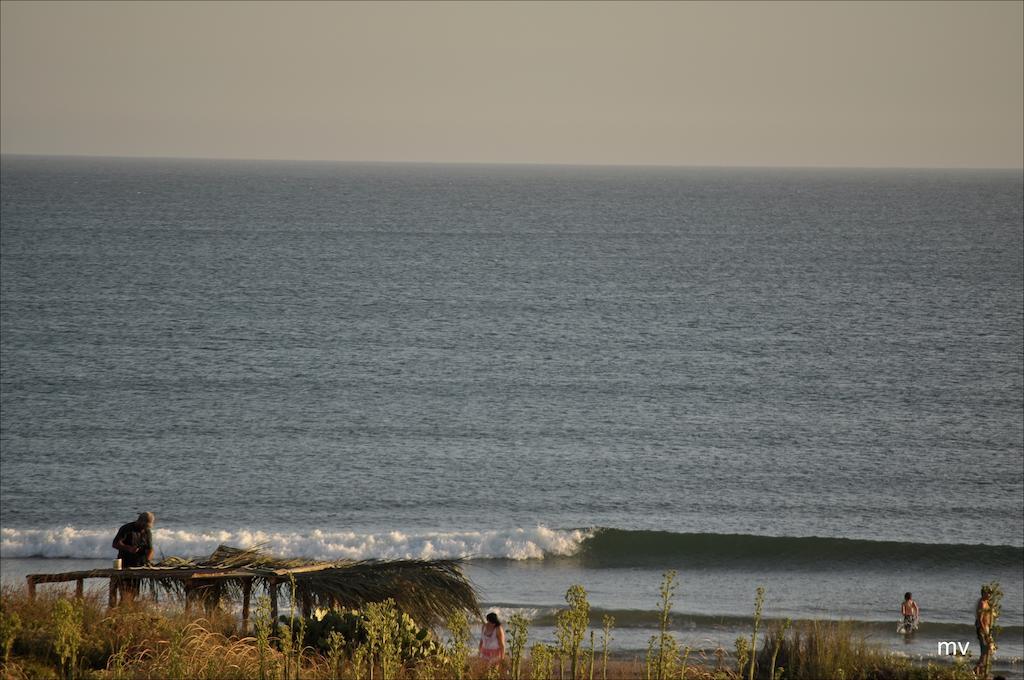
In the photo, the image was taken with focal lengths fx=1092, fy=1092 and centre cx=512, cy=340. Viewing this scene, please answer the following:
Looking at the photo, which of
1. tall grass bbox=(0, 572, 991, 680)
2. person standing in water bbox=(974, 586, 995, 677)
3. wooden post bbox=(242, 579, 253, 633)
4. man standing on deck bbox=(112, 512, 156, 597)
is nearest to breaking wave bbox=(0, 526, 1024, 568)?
man standing on deck bbox=(112, 512, 156, 597)

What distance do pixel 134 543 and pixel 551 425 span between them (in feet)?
117

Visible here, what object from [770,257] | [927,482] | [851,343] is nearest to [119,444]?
[927,482]

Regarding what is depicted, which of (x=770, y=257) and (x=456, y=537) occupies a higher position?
(x=770, y=257)

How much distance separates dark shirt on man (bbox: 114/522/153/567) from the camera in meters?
12.9

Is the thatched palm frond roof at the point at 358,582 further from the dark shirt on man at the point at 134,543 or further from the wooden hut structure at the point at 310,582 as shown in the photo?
the dark shirt on man at the point at 134,543

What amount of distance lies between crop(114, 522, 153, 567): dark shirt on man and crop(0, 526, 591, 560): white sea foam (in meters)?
17.1

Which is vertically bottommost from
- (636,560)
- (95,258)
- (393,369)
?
(636,560)

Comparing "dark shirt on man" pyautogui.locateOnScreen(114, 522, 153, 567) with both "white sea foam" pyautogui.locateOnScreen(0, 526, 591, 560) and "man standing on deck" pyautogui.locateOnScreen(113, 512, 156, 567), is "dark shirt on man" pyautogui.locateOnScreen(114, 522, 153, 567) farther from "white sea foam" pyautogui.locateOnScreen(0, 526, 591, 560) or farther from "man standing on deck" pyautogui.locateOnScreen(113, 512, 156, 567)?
"white sea foam" pyautogui.locateOnScreen(0, 526, 591, 560)

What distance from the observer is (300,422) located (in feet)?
156

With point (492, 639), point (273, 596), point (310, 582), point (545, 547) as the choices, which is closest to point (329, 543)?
point (545, 547)

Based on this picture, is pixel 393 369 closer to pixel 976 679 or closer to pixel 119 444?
pixel 119 444

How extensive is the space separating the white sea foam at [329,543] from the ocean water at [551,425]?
111 millimetres

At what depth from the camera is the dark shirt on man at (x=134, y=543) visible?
12.9m

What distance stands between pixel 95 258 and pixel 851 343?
230 ft
